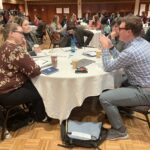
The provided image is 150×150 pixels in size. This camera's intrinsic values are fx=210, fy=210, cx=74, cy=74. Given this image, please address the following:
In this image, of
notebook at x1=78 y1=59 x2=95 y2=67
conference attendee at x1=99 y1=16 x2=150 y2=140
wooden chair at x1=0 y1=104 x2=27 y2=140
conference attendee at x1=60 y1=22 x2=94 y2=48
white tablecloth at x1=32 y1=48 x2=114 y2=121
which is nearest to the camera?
conference attendee at x1=99 y1=16 x2=150 y2=140

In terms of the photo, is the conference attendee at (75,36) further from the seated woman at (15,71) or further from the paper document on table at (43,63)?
the seated woman at (15,71)

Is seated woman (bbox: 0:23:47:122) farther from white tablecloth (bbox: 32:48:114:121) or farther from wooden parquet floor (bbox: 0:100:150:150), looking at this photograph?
wooden parquet floor (bbox: 0:100:150:150)

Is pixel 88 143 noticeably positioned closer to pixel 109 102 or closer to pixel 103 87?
pixel 109 102

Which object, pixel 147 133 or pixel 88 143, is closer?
pixel 88 143

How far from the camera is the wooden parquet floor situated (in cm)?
216

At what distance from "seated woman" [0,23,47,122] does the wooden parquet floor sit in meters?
0.40

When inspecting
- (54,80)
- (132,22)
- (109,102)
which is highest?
(132,22)

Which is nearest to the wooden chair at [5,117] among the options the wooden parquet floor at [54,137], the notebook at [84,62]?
the wooden parquet floor at [54,137]

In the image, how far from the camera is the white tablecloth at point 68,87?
2.10 m

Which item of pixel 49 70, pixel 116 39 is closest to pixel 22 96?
pixel 49 70

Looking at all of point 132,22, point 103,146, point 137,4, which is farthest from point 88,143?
point 137,4

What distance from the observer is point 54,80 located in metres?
2.10

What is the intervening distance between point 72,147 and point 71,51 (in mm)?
1480

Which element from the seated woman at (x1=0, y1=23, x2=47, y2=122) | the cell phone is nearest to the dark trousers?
the seated woman at (x1=0, y1=23, x2=47, y2=122)
